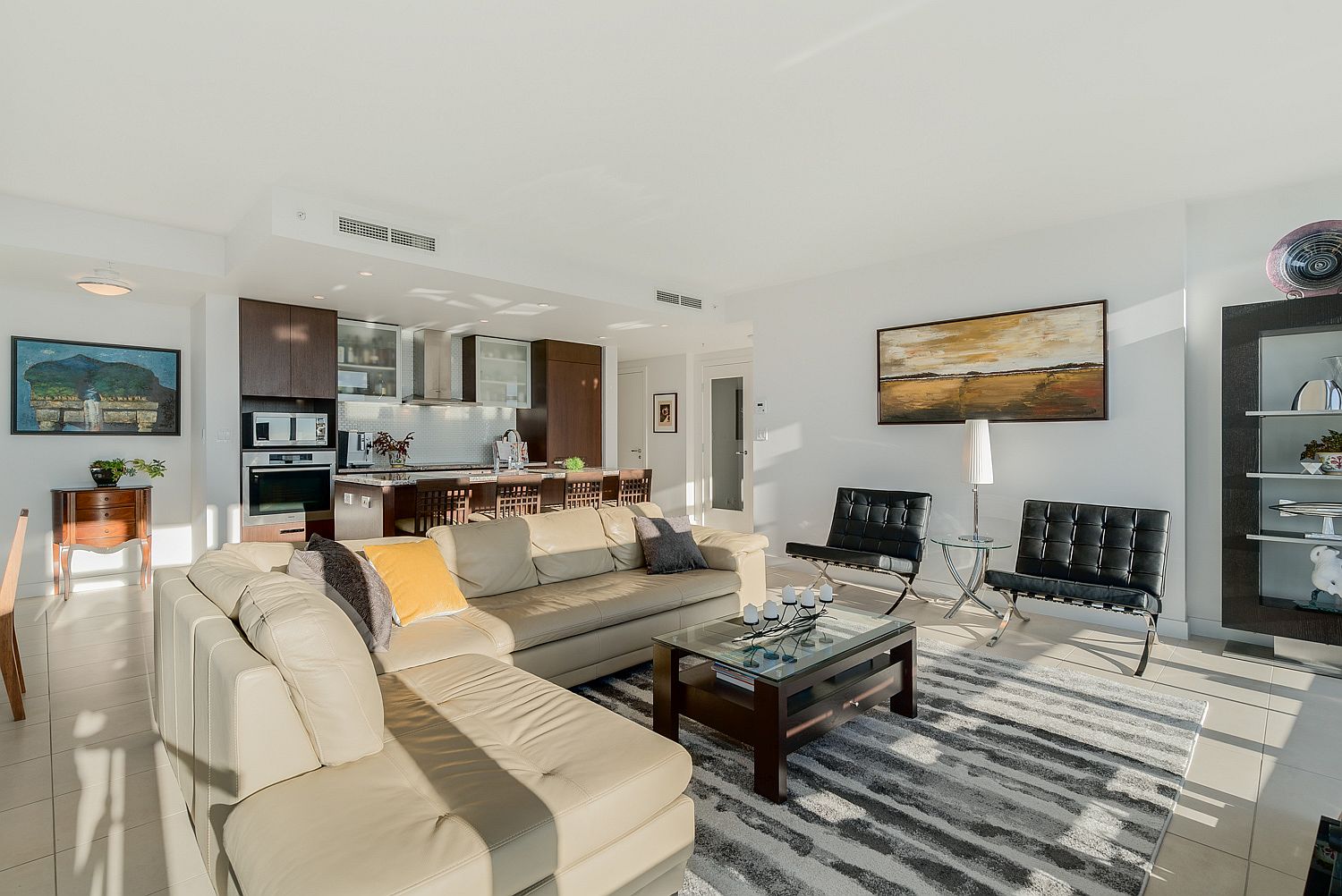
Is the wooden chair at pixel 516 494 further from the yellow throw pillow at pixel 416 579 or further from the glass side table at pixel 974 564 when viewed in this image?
the glass side table at pixel 974 564

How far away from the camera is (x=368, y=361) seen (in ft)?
22.9

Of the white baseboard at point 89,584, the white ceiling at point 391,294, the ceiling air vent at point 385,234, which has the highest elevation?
the ceiling air vent at point 385,234

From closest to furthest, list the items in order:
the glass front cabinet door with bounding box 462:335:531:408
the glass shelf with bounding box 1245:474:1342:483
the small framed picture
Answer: the glass shelf with bounding box 1245:474:1342:483, the glass front cabinet door with bounding box 462:335:531:408, the small framed picture

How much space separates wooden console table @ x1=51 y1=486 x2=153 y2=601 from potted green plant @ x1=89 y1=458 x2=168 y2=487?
89mm

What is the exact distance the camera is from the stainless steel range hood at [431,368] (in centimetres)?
740

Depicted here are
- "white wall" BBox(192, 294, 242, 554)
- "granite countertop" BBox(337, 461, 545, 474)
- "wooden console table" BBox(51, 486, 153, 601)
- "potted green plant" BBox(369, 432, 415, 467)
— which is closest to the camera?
"wooden console table" BBox(51, 486, 153, 601)

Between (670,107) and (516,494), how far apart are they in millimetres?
3354

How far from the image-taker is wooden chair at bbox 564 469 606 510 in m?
6.07

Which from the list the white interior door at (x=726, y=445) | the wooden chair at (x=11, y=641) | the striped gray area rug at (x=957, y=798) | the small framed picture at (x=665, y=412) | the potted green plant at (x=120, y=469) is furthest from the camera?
the small framed picture at (x=665, y=412)

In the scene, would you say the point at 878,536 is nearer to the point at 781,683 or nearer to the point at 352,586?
the point at 781,683

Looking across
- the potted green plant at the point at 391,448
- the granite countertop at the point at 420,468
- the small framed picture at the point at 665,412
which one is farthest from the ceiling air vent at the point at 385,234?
the small framed picture at the point at 665,412

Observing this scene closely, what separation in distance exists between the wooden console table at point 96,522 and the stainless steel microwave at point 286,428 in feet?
3.00

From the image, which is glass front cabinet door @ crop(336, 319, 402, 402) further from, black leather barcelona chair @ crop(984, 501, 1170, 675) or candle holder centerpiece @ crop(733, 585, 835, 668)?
black leather barcelona chair @ crop(984, 501, 1170, 675)

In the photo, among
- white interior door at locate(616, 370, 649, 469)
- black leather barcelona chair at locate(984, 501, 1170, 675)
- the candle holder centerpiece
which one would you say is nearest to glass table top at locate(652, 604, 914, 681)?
the candle holder centerpiece
